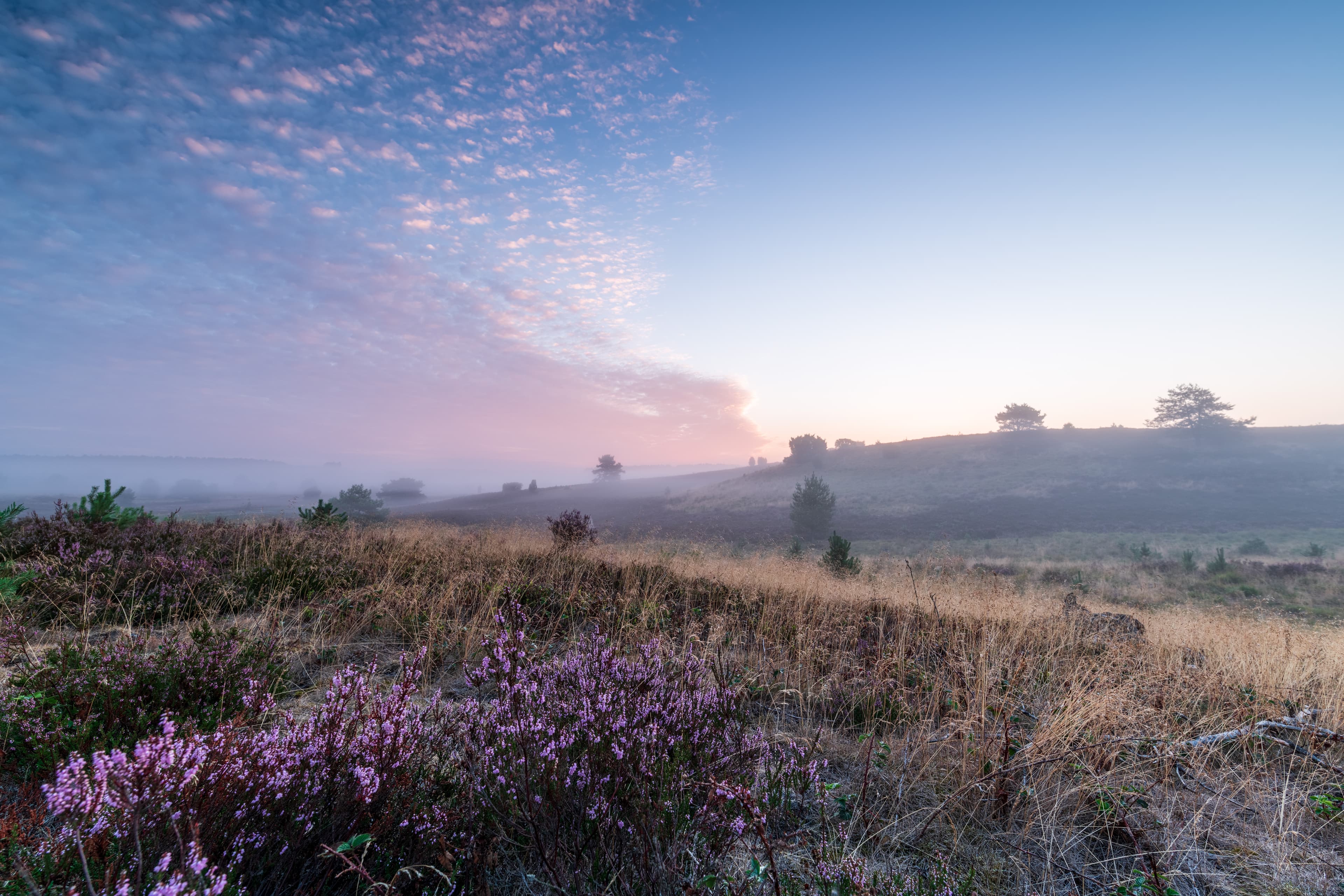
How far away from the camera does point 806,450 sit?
230 ft

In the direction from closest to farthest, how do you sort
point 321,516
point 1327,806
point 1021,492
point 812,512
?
point 1327,806, point 321,516, point 812,512, point 1021,492

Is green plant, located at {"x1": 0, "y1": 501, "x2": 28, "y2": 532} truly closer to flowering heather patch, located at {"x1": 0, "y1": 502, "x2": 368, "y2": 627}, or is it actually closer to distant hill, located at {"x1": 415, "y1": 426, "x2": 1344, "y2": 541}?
flowering heather patch, located at {"x1": 0, "y1": 502, "x2": 368, "y2": 627}

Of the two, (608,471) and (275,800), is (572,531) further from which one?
(608,471)

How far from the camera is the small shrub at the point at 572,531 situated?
1194cm

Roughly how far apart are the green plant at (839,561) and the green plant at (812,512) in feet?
59.2

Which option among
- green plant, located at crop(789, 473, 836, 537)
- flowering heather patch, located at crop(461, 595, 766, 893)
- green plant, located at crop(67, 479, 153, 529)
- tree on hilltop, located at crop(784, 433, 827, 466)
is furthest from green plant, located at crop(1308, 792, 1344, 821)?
tree on hilltop, located at crop(784, 433, 827, 466)

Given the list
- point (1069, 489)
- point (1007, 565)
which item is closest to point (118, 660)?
point (1007, 565)

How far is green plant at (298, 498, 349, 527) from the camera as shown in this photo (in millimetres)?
11648

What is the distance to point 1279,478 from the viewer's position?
46469 mm

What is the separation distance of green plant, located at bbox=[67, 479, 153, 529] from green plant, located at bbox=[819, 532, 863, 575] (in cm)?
1439

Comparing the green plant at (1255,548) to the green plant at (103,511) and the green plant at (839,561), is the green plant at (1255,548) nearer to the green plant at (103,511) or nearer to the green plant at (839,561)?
the green plant at (839,561)

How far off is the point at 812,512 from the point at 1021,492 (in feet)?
92.5

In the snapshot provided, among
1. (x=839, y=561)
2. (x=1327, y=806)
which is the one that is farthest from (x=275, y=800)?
(x=839, y=561)

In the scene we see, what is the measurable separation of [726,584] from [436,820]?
6836 millimetres
